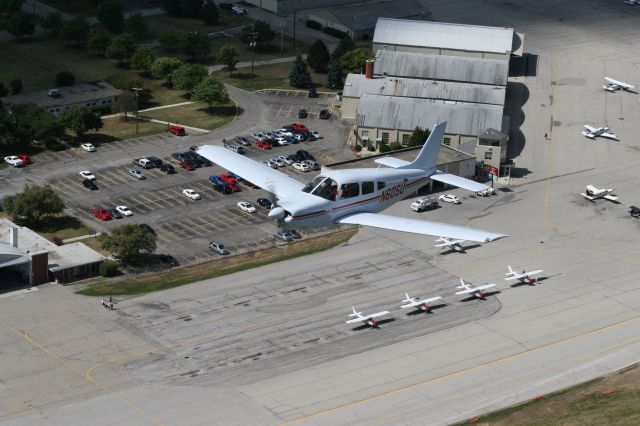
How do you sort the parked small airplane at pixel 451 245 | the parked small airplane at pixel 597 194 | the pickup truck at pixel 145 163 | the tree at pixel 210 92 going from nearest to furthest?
1. the parked small airplane at pixel 451 245
2. the parked small airplane at pixel 597 194
3. the pickup truck at pixel 145 163
4. the tree at pixel 210 92

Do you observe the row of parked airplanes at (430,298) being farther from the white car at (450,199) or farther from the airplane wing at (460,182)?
the white car at (450,199)

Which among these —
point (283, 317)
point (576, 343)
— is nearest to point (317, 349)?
point (283, 317)

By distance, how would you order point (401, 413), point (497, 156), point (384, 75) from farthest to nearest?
point (384, 75) < point (497, 156) < point (401, 413)

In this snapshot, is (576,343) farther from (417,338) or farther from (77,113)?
(77,113)

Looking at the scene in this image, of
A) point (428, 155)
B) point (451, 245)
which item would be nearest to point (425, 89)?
point (451, 245)

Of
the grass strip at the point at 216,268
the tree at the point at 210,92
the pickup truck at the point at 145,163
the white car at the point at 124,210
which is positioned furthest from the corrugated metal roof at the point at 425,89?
the white car at the point at 124,210

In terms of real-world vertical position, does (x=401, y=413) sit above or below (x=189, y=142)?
below

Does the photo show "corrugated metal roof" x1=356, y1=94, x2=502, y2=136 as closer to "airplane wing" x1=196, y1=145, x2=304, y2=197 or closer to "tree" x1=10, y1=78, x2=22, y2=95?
"airplane wing" x1=196, y1=145, x2=304, y2=197
